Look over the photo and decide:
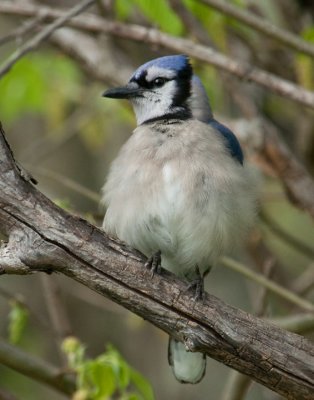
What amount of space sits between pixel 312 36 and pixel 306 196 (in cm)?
107

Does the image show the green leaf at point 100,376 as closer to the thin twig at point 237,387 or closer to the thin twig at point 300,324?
the thin twig at point 237,387

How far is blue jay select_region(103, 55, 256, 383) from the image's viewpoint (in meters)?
4.64

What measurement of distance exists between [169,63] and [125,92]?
14.9 inches

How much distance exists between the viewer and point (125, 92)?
5297 mm

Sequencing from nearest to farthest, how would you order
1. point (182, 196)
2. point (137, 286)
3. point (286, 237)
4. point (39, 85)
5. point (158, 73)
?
point (137, 286)
point (182, 196)
point (158, 73)
point (286, 237)
point (39, 85)

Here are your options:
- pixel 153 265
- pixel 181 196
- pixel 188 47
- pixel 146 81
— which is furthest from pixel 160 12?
pixel 153 265

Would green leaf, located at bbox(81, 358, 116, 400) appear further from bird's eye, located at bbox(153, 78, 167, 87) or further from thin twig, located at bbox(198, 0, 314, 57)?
thin twig, located at bbox(198, 0, 314, 57)

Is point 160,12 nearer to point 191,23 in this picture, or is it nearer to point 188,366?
point 191,23

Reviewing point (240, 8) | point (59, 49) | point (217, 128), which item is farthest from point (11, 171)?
point (59, 49)

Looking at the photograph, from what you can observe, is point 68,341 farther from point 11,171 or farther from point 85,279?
point 11,171

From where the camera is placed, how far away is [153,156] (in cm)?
480

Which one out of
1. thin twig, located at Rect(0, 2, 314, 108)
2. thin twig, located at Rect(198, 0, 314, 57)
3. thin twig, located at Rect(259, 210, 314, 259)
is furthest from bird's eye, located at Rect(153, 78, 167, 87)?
thin twig, located at Rect(259, 210, 314, 259)

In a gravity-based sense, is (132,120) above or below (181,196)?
below

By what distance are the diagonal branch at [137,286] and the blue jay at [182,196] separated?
0.47m
